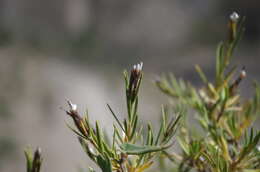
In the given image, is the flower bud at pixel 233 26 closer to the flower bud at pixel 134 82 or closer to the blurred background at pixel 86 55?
the flower bud at pixel 134 82

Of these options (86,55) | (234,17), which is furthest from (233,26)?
(86,55)

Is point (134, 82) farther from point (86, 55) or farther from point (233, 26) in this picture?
point (86, 55)

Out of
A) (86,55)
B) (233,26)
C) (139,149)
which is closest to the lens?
(139,149)

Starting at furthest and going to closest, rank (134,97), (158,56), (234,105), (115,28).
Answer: (115,28)
(158,56)
(234,105)
(134,97)

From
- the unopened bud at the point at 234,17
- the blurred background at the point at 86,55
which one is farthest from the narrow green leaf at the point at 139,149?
the blurred background at the point at 86,55

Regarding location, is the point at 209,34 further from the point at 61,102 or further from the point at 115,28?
the point at 61,102

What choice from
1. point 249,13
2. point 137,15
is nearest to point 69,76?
point 137,15

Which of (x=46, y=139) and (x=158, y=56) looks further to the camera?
(x=158, y=56)

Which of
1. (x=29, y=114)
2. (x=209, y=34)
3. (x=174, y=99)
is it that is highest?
(x=209, y=34)
